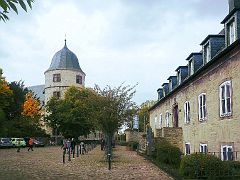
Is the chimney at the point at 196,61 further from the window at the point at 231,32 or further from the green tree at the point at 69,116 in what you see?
the green tree at the point at 69,116

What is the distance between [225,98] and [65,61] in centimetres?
6803

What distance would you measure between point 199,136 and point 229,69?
6.60m

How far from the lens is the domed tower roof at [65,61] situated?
3248 inches

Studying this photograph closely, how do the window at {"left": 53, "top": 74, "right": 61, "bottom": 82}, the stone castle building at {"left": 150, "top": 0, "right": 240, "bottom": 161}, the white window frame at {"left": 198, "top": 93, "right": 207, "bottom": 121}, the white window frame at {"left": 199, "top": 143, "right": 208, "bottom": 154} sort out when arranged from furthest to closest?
1. the window at {"left": 53, "top": 74, "right": 61, "bottom": 82}
2. the white window frame at {"left": 198, "top": 93, "right": 207, "bottom": 121}
3. the white window frame at {"left": 199, "top": 143, "right": 208, "bottom": 154}
4. the stone castle building at {"left": 150, "top": 0, "right": 240, "bottom": 161}

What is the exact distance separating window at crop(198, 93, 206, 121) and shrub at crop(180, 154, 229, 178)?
800cm

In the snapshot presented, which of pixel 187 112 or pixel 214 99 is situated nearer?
pixel 214 99

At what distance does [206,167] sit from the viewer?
1343 centimetres

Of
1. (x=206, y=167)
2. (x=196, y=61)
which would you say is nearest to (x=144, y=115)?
(x=196, y=61)

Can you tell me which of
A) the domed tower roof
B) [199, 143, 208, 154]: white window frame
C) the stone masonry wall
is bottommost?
[199, 143, 208, 154]: white window frame

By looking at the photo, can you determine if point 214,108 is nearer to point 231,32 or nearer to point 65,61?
point 231,32

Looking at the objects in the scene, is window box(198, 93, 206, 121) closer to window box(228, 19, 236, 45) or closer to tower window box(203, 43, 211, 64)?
tower window box(203, 43, 211, 64)

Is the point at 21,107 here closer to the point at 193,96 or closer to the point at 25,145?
the point at 25,145

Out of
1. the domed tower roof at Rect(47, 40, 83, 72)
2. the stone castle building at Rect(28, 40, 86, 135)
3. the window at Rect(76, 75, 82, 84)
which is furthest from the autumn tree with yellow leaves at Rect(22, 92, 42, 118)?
the window at Rect(76, 75, 82, 84)

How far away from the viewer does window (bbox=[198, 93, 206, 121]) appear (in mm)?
21609
